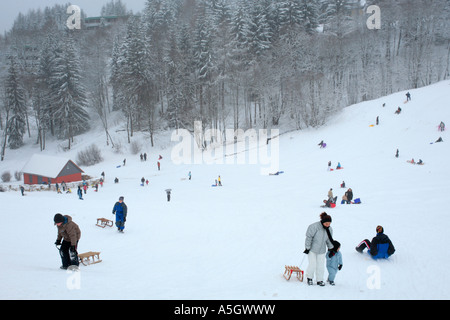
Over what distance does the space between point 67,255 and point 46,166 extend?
32.9m

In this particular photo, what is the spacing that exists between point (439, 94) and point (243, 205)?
30132mm

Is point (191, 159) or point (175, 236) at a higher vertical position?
point (191, 159)

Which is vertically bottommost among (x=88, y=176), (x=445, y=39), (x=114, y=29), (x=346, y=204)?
(x=346, y=204)

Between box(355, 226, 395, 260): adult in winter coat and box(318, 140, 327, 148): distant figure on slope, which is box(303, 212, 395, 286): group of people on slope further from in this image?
box(318, 140, 327, 148): distant figure on slope

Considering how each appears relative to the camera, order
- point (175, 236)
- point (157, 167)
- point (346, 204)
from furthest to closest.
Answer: point (157, 167), point (346, 204), point (175, 236)

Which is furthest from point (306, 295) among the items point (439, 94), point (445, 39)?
point (445, 39)

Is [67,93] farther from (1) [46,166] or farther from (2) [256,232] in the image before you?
(2) [256,232]

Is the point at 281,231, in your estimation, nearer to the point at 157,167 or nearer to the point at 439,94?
the point at 157,167

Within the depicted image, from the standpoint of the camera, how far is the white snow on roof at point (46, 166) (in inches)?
1352

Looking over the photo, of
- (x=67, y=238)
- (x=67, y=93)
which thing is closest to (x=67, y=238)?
(x=67, y=238)

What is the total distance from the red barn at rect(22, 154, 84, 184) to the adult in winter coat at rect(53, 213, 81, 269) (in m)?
30.6
